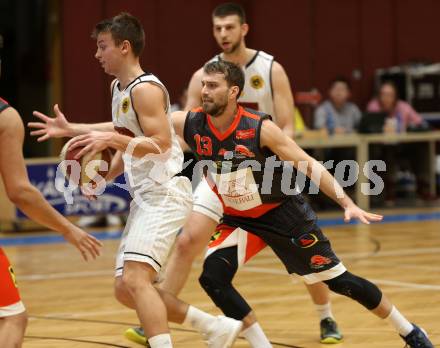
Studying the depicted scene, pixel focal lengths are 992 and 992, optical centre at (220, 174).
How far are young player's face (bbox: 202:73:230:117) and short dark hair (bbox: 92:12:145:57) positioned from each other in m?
0.49

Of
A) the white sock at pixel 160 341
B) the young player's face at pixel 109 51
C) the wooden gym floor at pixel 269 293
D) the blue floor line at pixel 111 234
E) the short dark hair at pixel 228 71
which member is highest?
the young player's face at pixel 109 51

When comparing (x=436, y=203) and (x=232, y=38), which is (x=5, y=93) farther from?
(x=232, y=38)

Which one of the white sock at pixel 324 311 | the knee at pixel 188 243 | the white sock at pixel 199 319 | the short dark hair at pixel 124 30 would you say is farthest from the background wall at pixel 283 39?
the white sock at pixel 199 319

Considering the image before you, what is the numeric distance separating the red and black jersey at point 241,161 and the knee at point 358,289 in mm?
597

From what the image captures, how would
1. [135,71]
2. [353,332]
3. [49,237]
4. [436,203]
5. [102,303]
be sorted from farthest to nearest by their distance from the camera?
1. [436,203]
2. [49,237]
3. [102,303]
4. [353,332]
5. [135,71]

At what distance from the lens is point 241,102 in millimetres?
7402

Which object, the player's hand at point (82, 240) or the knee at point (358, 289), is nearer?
the player's hand at point (82, 240)

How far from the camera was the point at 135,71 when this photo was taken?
5.54 m

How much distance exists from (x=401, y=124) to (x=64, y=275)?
6.81 m

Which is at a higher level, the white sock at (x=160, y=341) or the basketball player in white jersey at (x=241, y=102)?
the basketball player in white jersey at (x=241, y=102)

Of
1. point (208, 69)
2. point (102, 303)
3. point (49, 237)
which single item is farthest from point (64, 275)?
point (208, 69)

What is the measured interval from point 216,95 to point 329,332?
1.83 m

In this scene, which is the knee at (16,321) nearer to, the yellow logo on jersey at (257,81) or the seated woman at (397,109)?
the yellow logo on jersey at (257,81)

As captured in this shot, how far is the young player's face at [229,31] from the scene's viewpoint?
24.0ft
